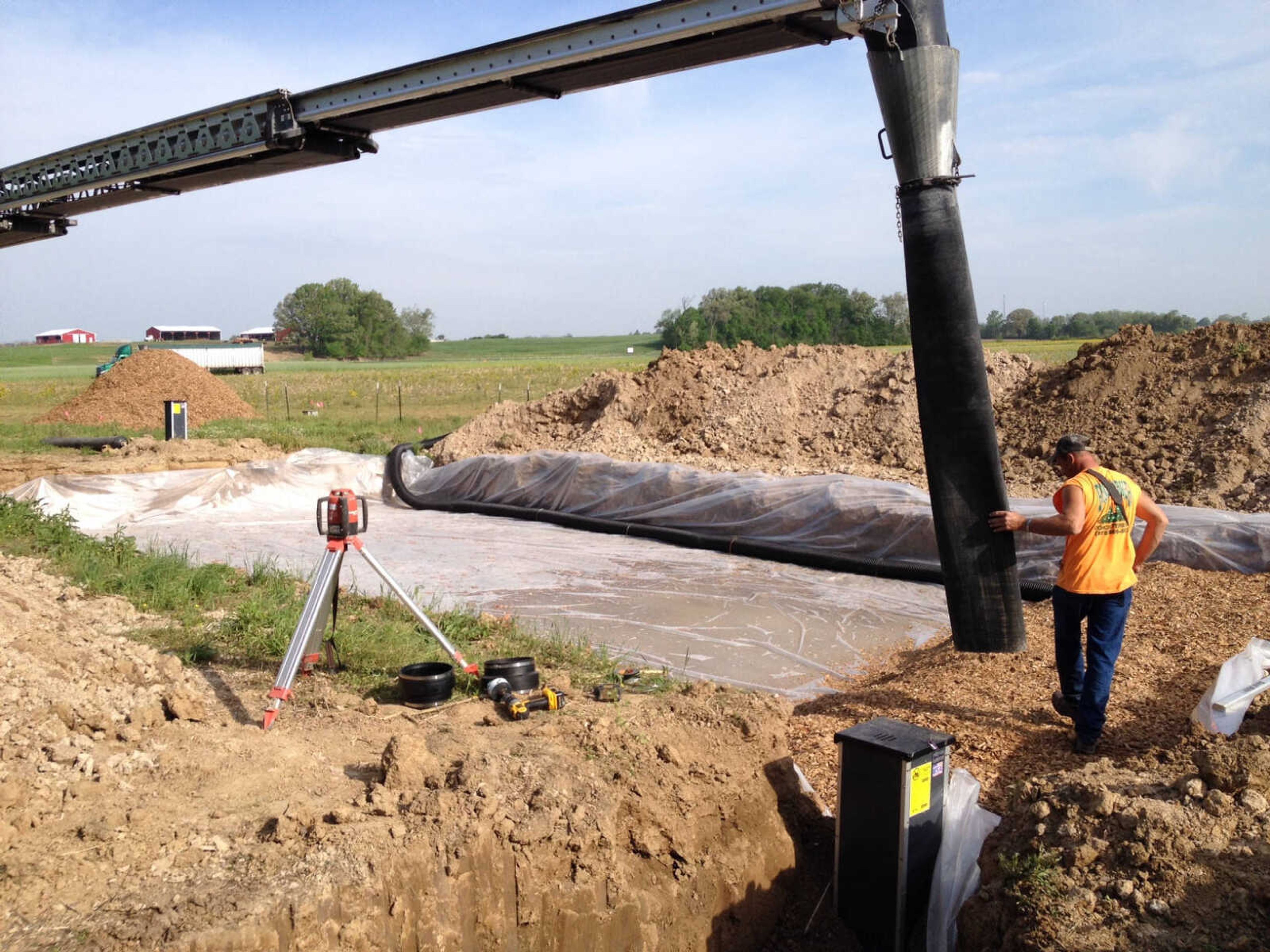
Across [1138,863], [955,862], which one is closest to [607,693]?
[955,862]

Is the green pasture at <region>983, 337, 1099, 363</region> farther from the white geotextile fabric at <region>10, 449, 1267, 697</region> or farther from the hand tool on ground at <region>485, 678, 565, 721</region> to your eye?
the hand tool on ground at <region>485, 678, 565, 721</region>

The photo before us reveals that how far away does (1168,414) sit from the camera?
1174 cm

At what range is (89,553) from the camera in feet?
27.3

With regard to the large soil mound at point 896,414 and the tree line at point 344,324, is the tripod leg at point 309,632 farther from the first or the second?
the tree line at point 344,324

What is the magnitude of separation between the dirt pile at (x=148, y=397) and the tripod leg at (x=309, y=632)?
1937 cm

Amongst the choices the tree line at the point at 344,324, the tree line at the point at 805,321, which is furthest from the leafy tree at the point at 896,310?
the tree line at the point at 344,324

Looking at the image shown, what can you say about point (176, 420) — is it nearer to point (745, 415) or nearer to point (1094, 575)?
point (745, 415)

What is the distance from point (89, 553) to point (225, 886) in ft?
19.8

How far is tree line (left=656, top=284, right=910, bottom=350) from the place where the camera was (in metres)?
43.0

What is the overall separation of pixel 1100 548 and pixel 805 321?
A: 39900 millimetres

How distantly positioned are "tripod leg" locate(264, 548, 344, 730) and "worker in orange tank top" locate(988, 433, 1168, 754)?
3.37 metres

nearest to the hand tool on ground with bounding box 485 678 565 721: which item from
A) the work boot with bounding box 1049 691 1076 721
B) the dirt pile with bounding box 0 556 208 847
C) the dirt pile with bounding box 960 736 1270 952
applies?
the dirt pile with bounding box 0 556 208 847

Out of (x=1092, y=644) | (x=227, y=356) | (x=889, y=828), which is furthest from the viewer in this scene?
(x=227, y=356)

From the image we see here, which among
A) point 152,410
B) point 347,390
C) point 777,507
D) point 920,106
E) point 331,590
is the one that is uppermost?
point 920,106
